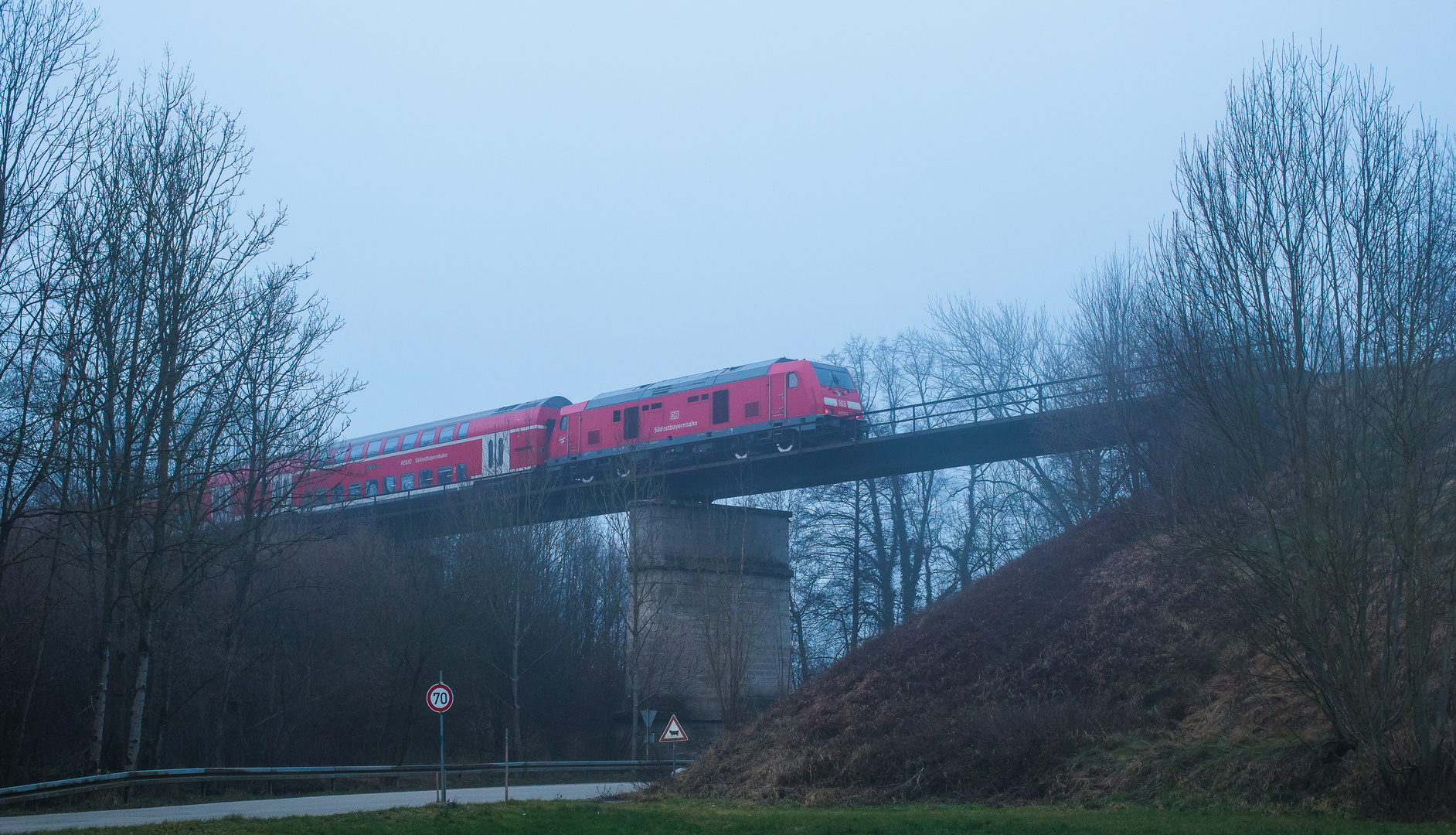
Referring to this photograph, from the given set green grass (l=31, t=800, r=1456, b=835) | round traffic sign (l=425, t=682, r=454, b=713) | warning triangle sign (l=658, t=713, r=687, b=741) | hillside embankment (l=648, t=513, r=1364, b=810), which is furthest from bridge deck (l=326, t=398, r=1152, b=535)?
round traffic sign (l=425, t=682, r=454, b=713)

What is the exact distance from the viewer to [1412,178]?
50.3ft

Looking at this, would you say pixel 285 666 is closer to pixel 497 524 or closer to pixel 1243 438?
pixel 497 524

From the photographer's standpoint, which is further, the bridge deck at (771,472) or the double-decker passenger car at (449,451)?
the double-decker passenger car at (449,451)

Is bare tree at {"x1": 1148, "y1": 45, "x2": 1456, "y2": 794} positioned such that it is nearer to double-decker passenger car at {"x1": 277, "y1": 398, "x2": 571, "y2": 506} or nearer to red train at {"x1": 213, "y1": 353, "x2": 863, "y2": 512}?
red train at {"x1": 213, "y1": 353, "x2": 863, "y2": 512}

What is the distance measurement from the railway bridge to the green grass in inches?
684

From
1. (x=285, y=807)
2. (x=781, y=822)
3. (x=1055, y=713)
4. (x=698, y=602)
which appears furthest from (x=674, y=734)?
(x=698, y=602)

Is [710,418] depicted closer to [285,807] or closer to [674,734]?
[674,734]

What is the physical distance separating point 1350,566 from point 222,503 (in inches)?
872

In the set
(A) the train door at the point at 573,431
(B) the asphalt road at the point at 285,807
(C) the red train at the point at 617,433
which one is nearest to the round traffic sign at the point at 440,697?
(B) the asphalt road at the point at 285,807

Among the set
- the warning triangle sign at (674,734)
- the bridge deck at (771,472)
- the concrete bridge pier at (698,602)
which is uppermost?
the bridge deck at (771,472)

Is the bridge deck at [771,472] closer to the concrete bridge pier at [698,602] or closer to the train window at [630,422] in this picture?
the concrete bridge pier at [698,602]

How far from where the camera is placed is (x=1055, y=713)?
1956cm

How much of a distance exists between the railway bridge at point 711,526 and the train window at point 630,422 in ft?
3.13

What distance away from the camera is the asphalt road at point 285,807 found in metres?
15.9
